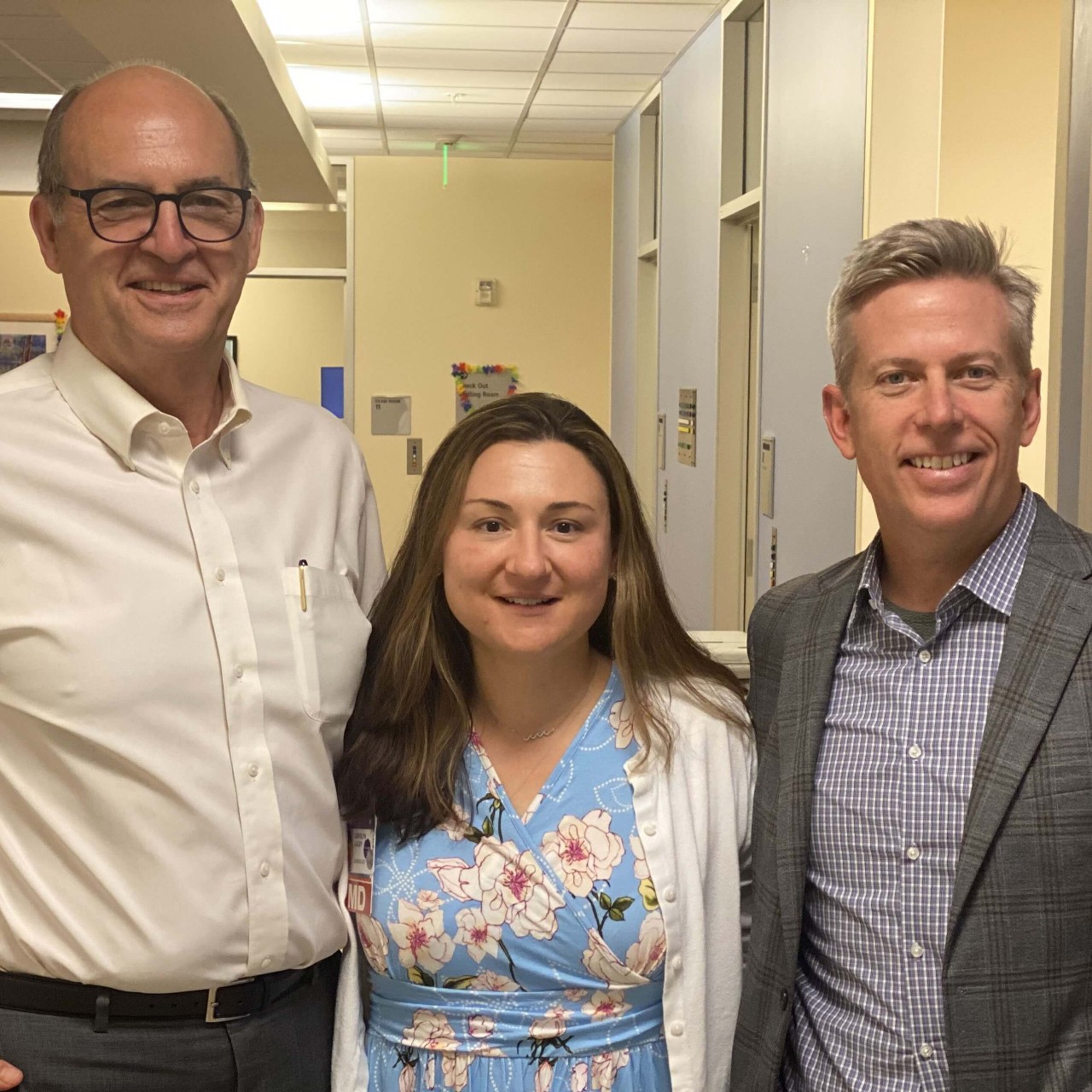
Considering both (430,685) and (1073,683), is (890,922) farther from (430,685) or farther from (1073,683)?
(430,685)

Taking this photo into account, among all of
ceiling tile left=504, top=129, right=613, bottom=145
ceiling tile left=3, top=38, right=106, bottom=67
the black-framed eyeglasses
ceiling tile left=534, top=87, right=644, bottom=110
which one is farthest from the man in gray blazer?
ceiling tile left=504, top=129, right=613, bottom=145

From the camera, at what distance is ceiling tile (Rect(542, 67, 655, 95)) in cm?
670

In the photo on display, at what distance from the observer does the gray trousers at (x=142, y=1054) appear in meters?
1.56

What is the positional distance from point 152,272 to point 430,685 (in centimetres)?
64

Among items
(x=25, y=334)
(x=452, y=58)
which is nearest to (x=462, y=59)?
(x=452, y=58)

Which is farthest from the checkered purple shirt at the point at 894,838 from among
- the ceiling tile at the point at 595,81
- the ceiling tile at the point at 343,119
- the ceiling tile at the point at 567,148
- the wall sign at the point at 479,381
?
the ceiling tile at the point at 567,148

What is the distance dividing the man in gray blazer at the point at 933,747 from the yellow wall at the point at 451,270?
6.37 metres

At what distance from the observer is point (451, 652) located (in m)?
1.86

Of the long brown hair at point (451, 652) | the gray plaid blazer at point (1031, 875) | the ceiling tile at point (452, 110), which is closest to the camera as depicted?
the gray plaid blazer at point (1031, 875)

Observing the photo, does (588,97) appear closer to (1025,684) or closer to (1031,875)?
(1025,684)

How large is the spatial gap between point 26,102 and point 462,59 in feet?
7.90

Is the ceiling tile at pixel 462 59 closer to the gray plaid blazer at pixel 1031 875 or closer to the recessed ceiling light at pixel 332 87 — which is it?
the recessed ceiling light at pixel 332 87

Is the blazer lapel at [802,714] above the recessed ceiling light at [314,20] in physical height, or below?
below

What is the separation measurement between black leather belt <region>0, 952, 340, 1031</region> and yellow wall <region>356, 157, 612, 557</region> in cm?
636
